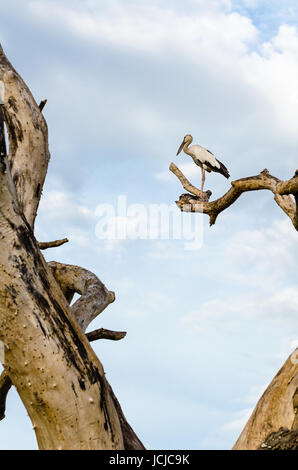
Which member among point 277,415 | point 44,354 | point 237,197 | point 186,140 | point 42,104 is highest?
point 186,140

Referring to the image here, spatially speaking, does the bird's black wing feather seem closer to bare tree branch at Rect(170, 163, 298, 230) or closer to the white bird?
the white bird

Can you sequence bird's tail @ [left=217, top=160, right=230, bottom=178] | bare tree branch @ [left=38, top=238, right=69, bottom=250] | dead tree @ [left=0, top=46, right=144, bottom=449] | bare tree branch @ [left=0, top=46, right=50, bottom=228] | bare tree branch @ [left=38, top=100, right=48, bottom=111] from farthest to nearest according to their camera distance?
bird's tail @ [left=217, top=160, right=230, bottom=178] < bare tree branch @ [left=38, top=238, right=69, bottom=250] < bare tree branch @ [left=38, top=100, right=48, bottom=111] < bare tree branch @ [left=0, top=46, right=50, bottom=228] < dead tree @ [left=0, top=46, right=144, bottom=449]

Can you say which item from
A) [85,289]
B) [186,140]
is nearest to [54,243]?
[85,289]

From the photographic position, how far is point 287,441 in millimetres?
5453

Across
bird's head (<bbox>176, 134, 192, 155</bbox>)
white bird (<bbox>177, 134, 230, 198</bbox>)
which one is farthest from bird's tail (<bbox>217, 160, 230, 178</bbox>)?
bird's head (<bbox>176, 134, 192, 155</bbox>)

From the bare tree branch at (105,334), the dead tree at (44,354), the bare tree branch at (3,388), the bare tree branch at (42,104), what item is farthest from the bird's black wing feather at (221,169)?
the dead tree at (44,354)

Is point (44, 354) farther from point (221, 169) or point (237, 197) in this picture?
point (221, 169)

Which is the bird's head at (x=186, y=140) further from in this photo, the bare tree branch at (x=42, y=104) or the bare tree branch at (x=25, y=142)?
the bare tree branch at (x=25, y=142)

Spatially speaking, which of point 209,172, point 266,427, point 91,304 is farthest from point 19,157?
point 209,172

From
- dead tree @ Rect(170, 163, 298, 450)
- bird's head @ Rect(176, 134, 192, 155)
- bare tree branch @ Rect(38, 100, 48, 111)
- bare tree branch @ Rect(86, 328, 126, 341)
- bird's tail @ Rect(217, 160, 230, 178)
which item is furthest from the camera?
bird's head @ Rect(176, 134, 192, 155)

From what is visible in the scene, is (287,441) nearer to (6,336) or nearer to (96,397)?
(96,397)

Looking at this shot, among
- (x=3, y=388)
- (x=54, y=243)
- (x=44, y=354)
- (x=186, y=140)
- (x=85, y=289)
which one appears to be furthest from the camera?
(x=186, y=140)

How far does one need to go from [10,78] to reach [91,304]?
3.20 metres

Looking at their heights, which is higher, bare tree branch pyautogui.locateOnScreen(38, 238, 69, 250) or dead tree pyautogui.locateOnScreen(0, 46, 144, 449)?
bare tree branch pyautogui.locateOnScreen(38, 238, 69, 250)
